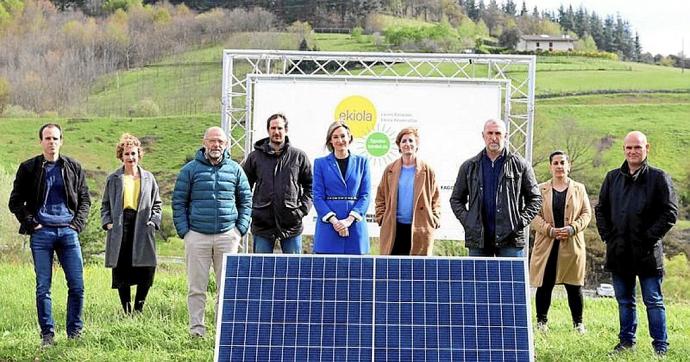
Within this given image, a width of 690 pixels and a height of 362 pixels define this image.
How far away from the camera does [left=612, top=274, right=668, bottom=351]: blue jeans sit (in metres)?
6.85

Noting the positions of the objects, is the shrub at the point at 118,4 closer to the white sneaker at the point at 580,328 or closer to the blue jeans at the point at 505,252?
the white sneaker at the point at 580,328

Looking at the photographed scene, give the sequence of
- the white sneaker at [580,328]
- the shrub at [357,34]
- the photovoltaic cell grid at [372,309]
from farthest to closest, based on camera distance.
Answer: the shrub at [357,34]
the white sneaker at [580,328]
the photovoltaic cell grid at [372,309]

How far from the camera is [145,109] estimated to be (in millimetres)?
61000

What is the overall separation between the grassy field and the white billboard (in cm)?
219

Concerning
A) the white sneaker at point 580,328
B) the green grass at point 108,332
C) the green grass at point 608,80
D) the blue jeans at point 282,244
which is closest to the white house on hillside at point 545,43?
the green grass at point 608,80

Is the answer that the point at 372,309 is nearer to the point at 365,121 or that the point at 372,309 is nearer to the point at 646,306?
the point at 646,306

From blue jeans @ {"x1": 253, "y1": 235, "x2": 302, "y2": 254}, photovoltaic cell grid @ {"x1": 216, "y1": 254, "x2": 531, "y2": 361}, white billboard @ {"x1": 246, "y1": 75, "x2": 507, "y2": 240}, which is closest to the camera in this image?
photovoltaic cell grid @ {"x1": 216, "y1": 254, "x2": 531, "y2": 361}

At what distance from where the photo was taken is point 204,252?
699 cm

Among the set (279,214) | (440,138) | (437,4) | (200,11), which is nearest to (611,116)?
(437,4)

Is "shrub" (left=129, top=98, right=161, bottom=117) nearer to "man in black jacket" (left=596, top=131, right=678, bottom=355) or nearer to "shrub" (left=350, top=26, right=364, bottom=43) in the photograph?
"shrub" (left=350, top=26, right=364, bottom=43)

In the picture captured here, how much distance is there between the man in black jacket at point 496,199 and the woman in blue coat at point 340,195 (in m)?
0.76

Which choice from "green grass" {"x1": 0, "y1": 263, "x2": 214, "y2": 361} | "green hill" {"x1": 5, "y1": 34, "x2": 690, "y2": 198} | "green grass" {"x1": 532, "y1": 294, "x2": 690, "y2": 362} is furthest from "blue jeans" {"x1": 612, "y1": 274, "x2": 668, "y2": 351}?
"green hill" {"x1": 5, "y1": 34, "x2": 690, "y2": 198}

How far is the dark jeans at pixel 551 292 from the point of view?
8094 millimetres

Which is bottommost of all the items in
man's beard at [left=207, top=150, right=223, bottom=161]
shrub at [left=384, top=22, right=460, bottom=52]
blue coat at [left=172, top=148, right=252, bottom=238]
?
blue coat at [left=172, top=148, right=252, bottom=238]
